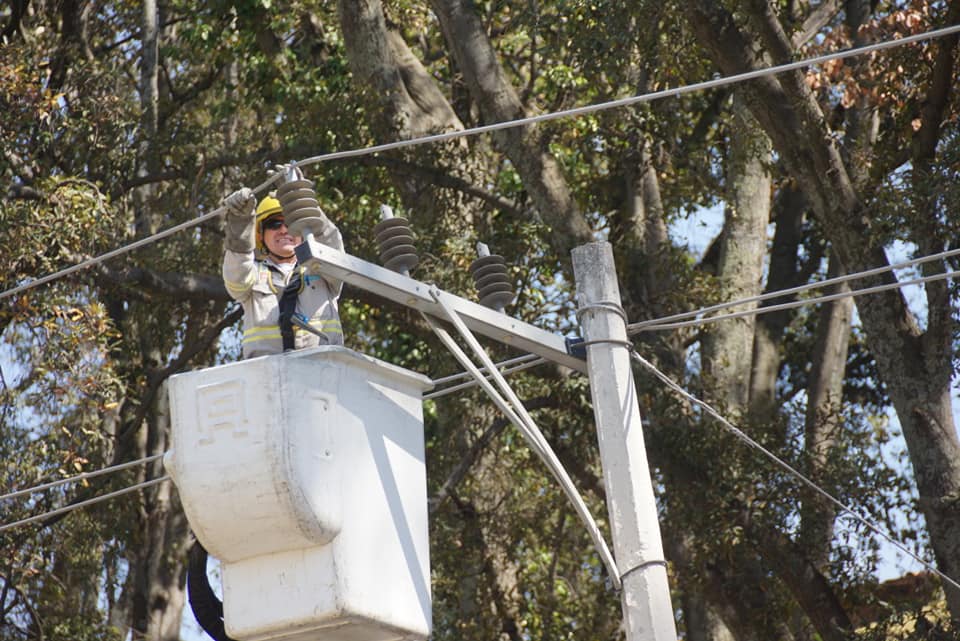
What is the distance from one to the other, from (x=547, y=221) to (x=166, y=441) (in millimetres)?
5726

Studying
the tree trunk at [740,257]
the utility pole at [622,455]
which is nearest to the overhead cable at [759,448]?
the utility pole at [622,455]

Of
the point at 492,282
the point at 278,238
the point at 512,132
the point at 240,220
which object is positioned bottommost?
the point at 492,282

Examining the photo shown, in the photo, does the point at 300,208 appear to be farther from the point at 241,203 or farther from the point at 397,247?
the point at 397,247

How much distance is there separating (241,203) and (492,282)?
3.61 feet

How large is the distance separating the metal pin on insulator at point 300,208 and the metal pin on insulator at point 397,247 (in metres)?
0.26

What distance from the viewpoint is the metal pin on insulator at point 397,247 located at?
21.3 feet

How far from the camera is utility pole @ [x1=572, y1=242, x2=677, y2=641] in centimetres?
605

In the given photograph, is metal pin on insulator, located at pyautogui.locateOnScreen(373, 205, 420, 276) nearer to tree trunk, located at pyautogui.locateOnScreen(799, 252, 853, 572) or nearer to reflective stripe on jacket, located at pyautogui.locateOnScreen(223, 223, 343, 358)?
reflective stripe on jacket, located at pyautogui.locateOnScreen(223, 223, 343, 358)

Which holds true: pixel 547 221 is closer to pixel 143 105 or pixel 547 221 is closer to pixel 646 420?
pixel 646 420

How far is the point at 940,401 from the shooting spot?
36.0 ft

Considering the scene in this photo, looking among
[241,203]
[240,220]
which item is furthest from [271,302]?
[241,203]

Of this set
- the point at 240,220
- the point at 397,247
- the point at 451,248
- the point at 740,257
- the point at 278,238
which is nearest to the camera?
the point at 397,247

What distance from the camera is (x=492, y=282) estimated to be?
6789mm

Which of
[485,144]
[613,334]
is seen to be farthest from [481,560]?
[613,334]
